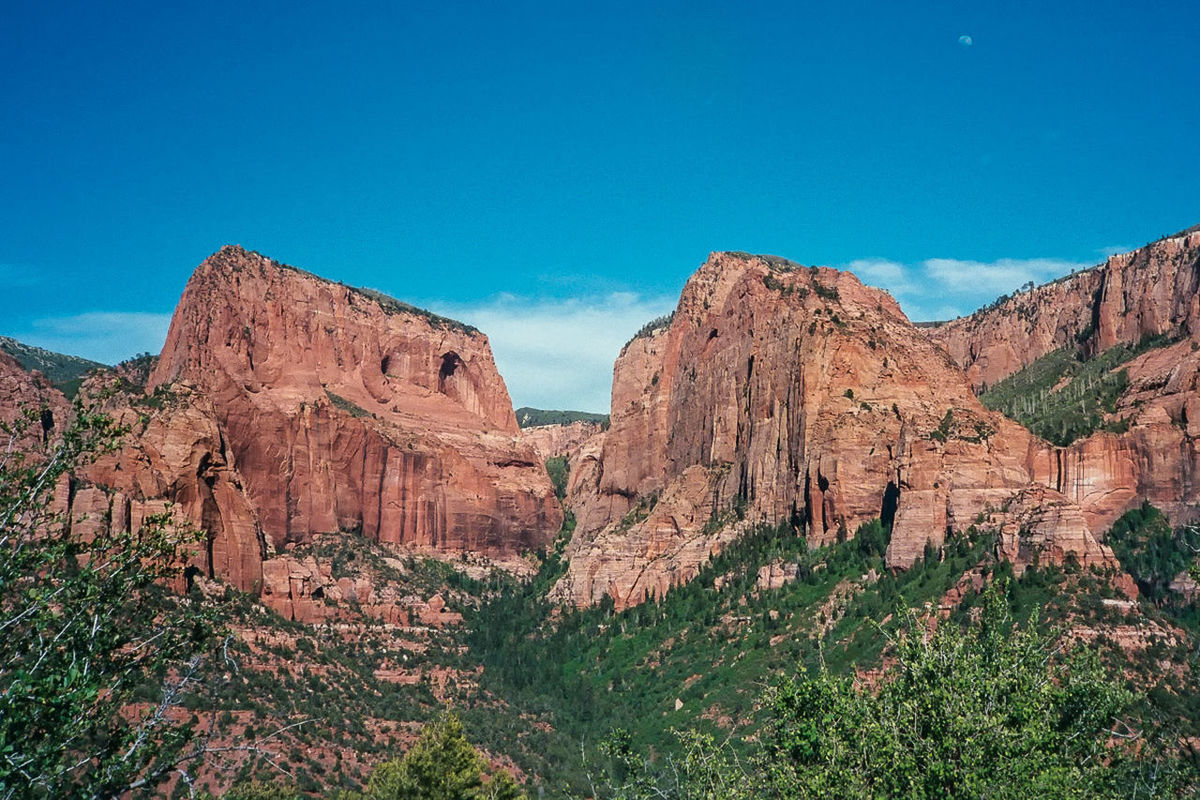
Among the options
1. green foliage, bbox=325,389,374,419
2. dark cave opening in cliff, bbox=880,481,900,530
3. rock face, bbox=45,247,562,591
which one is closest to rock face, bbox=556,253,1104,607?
dark cave opening in cliff, bbox=880,481,900,530

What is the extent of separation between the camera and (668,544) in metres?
126

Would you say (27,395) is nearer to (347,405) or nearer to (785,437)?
(347,405)

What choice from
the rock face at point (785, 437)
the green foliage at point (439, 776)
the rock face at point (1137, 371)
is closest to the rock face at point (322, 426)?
the rock face at point (785, 437)

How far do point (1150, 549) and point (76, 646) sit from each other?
9371cm

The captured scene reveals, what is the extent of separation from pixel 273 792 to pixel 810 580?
179 ft

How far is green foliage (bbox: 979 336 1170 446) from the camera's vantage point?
11693cm

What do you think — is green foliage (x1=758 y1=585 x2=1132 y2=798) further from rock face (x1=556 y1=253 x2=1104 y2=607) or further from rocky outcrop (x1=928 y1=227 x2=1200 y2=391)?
rocky outcrop (x1=928 y1=227 x2=1200 y2=391)

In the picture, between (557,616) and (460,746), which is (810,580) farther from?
(460,746)

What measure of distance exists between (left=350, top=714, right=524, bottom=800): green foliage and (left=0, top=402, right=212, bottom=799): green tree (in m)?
35.3

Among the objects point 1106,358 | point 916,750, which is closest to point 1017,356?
point 1106,358

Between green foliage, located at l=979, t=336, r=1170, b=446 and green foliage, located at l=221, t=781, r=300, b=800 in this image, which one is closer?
green foliage, located at l=221, t=781, r=300, b=800

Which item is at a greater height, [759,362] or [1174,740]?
[759,362]

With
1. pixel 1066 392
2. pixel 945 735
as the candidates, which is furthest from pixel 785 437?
pixel 945 735

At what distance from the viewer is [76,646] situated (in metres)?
20.0
